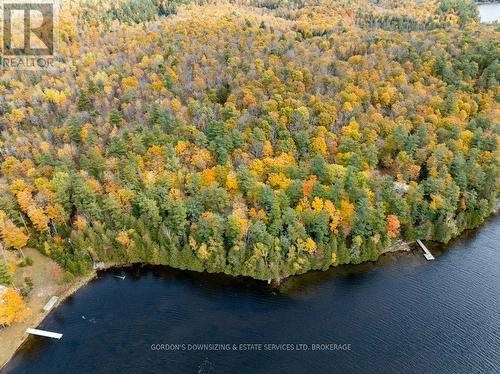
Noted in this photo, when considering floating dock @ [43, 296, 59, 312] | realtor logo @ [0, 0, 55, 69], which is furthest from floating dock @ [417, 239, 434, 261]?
realtor logo @ [0, 0, 55, 69]

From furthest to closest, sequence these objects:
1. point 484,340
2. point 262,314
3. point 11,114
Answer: point 11,114 < point 262,314 < point 484,340

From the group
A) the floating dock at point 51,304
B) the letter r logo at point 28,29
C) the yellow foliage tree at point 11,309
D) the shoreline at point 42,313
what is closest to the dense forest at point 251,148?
the shoreline at point 42,313

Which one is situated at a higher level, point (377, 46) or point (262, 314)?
point (377, 46)

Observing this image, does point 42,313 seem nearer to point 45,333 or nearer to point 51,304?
point 51,304

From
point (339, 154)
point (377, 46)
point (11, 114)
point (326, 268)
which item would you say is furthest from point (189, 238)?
point (377, 46)

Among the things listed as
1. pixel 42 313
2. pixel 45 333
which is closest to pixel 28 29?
pixel 42 313

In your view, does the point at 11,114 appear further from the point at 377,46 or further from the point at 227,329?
the point at 377,46
